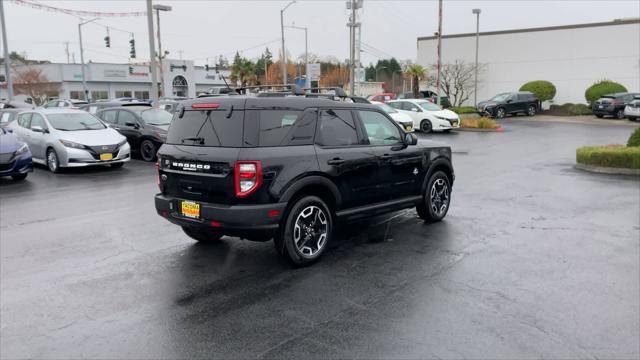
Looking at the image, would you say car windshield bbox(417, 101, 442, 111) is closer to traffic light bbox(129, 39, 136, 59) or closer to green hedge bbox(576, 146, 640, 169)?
green hedge bbox(576, 146, 640, 169)

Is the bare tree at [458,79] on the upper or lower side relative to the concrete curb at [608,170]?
upper

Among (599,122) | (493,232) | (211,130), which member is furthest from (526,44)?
(211,130)

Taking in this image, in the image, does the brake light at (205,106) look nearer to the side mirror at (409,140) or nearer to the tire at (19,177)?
the side mirror at (409,140)

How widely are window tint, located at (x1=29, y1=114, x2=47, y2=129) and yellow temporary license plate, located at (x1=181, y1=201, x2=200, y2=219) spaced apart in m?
10.00

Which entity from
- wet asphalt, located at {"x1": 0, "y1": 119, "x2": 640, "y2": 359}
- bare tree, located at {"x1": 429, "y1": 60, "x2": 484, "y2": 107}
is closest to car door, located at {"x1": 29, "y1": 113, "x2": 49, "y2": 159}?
wet asphalt, located at {"x1": 0, "y1": 119, "x2": 640, "y2": 359}

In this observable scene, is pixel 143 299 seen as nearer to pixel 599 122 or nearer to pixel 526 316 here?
pixel 526 316

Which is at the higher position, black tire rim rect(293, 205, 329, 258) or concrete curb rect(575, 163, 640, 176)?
black tire rim rect(293, 205, 329, 258)

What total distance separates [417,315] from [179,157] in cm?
310

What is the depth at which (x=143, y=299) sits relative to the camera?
4973mm

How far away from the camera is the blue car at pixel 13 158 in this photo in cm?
1152

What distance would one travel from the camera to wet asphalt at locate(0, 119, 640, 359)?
4074 mm

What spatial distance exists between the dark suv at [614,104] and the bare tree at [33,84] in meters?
54.4

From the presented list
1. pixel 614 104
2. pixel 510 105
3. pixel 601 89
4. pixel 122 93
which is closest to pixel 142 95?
pixel 122 93

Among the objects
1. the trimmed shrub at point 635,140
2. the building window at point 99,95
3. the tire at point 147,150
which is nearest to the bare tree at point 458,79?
the trimmed shrub at point 635,140
